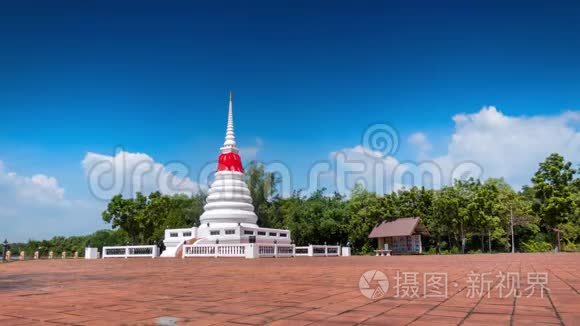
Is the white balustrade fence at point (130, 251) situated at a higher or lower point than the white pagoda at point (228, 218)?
lower

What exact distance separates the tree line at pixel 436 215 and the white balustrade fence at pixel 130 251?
1181 centimetres

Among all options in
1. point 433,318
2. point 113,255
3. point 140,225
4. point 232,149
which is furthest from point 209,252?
point 433,318

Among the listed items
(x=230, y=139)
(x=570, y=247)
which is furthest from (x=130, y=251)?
(x=570, y=247)

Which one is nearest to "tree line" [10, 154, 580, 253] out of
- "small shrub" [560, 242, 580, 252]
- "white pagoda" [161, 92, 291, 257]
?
"small shrub" [560, 242, 580, 252]

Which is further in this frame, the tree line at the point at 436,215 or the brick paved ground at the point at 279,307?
the tree line at the point at 436,215

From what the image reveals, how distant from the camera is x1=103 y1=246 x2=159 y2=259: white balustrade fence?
29828 millimetres

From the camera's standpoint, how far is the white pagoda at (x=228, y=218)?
30703mm

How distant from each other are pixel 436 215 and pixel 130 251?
25.9 meters

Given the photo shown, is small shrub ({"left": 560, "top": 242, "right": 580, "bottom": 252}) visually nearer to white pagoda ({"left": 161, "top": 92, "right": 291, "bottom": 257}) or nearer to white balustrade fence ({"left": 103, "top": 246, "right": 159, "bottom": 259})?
white pagoda ({"left": 161, "top": 92, "right": 291, "bottom": 257})

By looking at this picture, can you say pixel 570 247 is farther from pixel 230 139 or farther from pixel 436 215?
pixel 230 139

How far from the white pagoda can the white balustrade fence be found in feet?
3.26

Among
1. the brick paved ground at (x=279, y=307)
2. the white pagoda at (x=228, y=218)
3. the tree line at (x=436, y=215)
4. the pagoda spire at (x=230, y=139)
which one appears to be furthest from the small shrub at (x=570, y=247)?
the brick paved ground at (x=279, y=307)

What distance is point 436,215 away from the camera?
132ft

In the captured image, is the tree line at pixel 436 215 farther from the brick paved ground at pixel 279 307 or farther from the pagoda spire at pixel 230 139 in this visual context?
the brick paved ground at pixel 279 307
